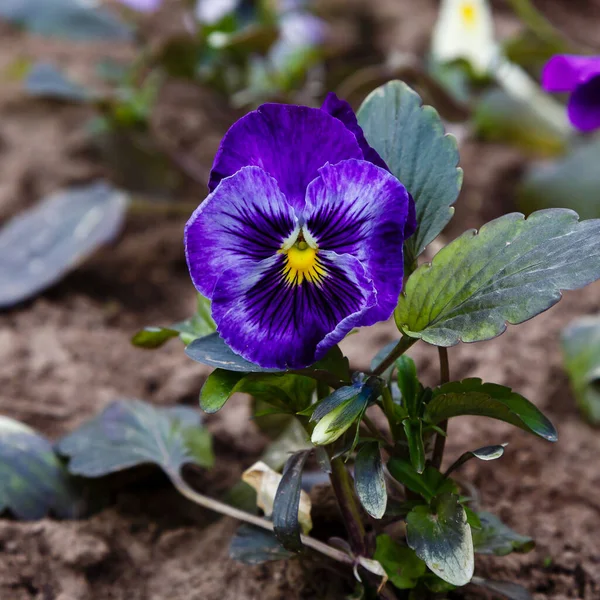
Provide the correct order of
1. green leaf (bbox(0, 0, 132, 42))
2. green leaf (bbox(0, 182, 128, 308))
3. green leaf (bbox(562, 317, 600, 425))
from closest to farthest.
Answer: green leaf (bbox(562, 317, 600, 425))
green leaf (bbox(0, 182, 128, 308))
green leaf (bbox(0, 0, 132, 42))

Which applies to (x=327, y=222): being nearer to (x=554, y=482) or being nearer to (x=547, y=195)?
(x=554, y=482)

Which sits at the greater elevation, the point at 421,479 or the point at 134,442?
the point at 421,479

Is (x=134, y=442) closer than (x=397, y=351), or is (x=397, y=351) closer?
(x=397, y=351)

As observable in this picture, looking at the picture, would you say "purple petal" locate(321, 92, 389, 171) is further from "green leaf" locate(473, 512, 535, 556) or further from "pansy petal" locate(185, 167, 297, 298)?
"green leaf" locate(473, 512, 535, 556)

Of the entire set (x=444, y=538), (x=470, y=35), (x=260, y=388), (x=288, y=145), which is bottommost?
(x=470, y=35)

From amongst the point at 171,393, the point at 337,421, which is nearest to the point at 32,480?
the point at 171,393

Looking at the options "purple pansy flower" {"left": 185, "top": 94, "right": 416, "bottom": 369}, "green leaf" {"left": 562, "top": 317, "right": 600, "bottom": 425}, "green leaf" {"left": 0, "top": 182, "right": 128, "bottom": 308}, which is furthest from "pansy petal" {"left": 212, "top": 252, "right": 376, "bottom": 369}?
"green leaf" {"left": 0, "top": 182, "right": 128, "bottom": 308}

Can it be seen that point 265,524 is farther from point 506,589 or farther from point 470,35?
point 470,35
